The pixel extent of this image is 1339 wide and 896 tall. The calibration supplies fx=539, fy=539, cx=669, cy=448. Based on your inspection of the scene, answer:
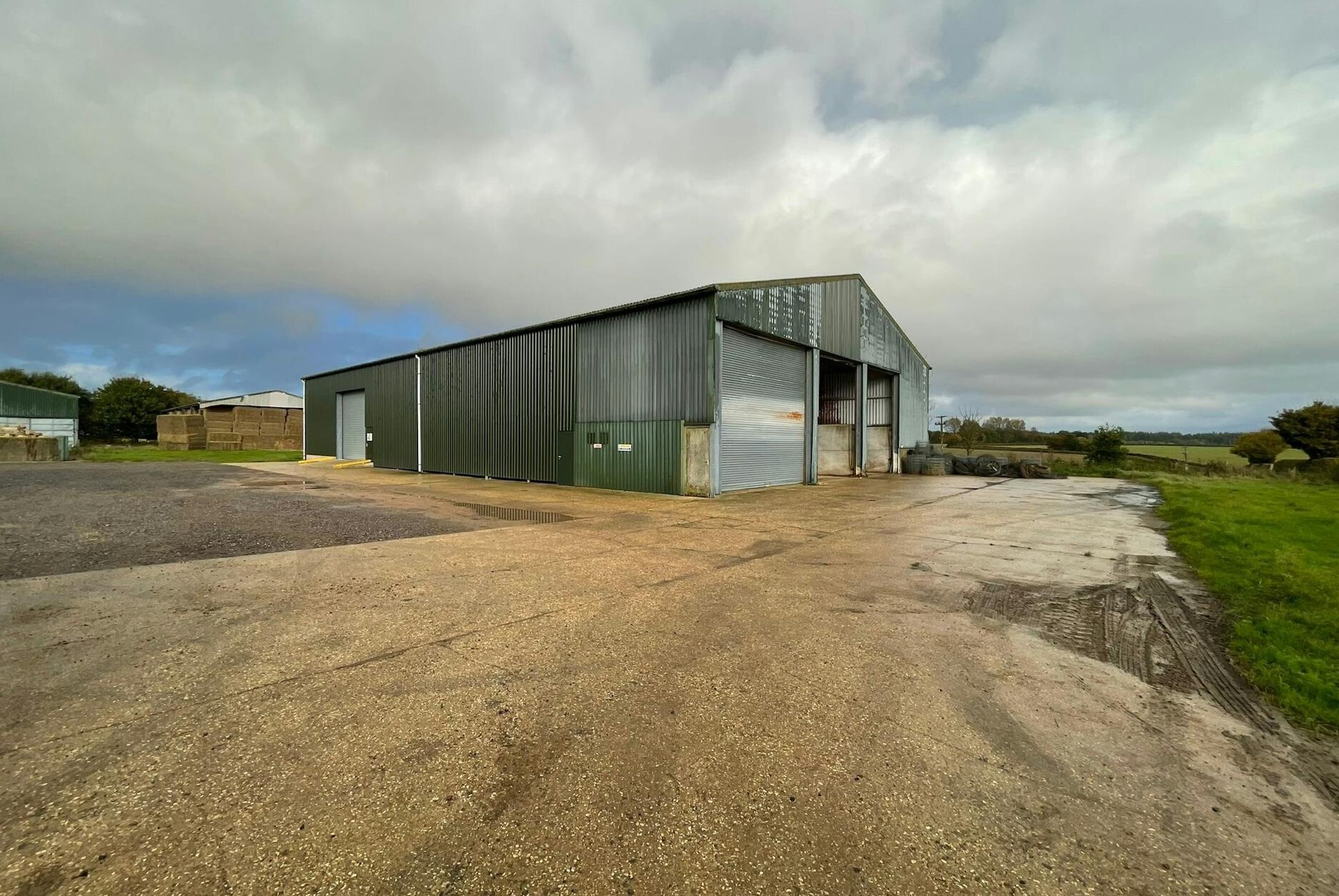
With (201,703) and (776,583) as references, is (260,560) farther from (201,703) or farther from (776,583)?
(776,583)

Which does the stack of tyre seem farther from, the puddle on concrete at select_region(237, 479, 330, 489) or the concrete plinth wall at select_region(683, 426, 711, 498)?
the puddle on concrete at select_region(237, 479, 330, 489)

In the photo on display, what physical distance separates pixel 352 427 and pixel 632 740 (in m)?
39.1

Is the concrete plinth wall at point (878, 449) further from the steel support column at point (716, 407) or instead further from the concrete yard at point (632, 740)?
the concrete yard at point (632, 740)

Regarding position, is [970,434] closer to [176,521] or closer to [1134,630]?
[1134,630]

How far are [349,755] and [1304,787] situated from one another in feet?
16.5

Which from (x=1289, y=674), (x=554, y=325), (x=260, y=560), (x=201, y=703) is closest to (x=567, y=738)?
(x=201, y=703)

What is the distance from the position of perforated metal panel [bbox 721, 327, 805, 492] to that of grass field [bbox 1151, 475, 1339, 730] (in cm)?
1081

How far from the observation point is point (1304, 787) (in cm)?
281

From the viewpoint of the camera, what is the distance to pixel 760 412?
19391 millimetres

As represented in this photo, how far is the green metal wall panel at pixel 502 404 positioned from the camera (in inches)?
848

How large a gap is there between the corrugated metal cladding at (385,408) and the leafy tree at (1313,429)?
51762 mm

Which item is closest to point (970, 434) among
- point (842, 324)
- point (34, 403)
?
point (842, 324)

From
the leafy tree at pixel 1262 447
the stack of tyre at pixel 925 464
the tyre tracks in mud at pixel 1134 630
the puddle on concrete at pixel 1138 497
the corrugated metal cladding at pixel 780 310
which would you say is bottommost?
the puddle on concrete at pixel 1138 497

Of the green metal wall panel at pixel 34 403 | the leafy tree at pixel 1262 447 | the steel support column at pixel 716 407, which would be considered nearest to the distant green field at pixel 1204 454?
the leafy tree at pixel 1262 447
